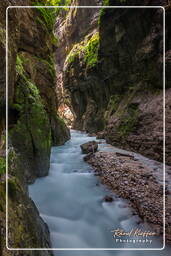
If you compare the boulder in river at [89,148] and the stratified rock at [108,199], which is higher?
the boulder in river at [89,148]

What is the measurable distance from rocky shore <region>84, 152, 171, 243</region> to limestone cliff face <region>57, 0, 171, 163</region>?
5.38 feet

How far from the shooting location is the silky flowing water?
3.42 metres

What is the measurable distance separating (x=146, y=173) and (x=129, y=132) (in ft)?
14.2

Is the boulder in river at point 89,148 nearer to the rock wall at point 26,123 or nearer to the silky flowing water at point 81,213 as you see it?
the silky flowing water at point 81,213

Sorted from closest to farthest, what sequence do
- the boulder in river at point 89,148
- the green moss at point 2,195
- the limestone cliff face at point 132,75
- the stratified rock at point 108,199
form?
the green moss at point 2,195 < the stratified rock at point 108,199 < the limestone cliff face at point 132,75 < the boulder in river at point 89,148

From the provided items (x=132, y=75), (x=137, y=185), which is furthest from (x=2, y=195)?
(x=132, y=75)

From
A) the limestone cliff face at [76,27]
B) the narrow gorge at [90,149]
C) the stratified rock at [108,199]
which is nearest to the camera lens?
the narrow gorge at [90,149]

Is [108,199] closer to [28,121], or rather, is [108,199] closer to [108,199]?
[108,199]

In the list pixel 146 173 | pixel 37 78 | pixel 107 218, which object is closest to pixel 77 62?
Result: pixel 37 78

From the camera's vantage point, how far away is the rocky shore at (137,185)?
12.9 feet

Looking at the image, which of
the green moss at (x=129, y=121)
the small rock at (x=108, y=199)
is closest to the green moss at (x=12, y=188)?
the small rock at (x=108, y=199)

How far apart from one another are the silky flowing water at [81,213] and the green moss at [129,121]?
4407mm

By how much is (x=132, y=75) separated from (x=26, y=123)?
393 inches

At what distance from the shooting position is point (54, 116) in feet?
42.4
